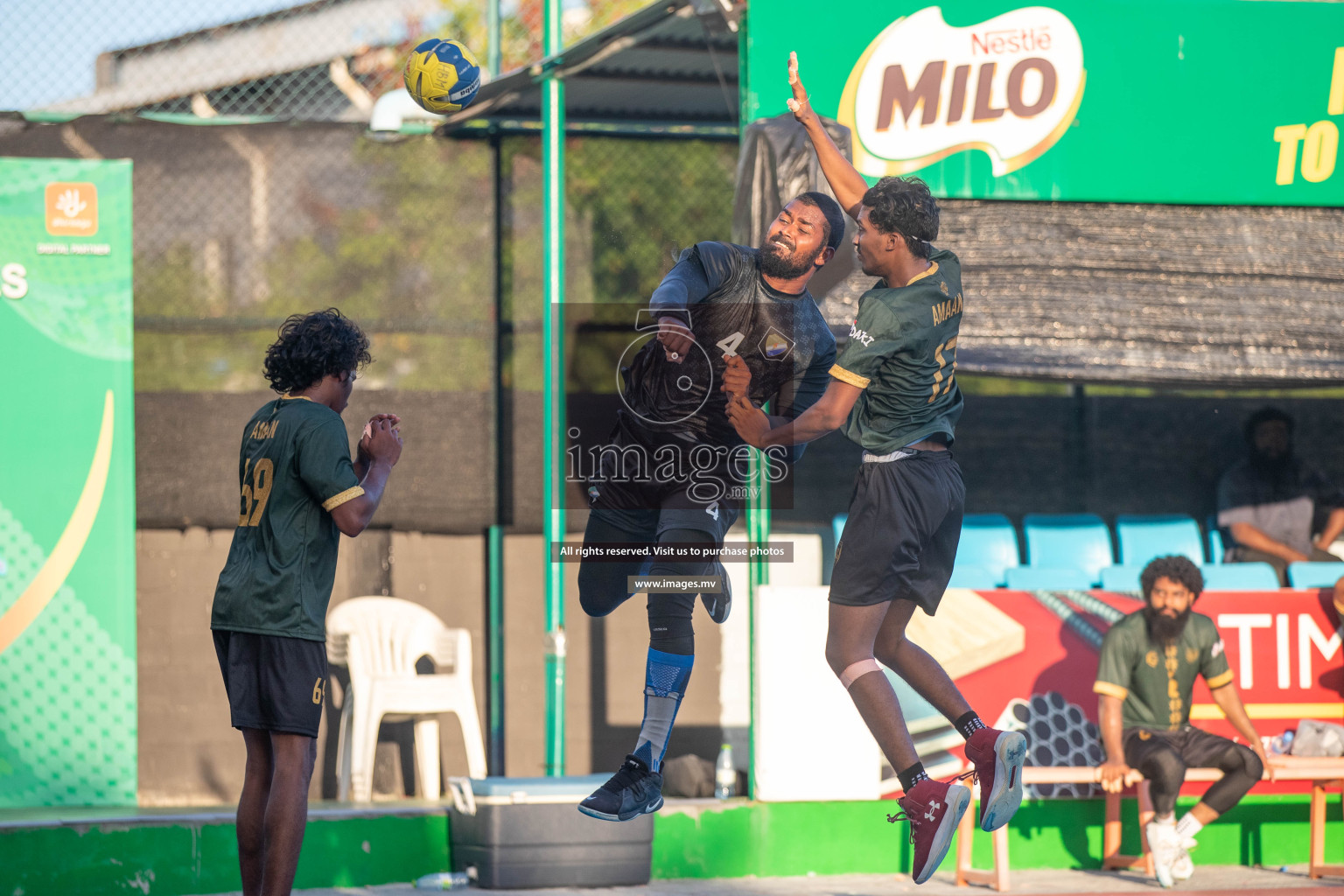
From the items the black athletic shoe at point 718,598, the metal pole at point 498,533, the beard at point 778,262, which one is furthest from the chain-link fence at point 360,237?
the beard at point 778,262

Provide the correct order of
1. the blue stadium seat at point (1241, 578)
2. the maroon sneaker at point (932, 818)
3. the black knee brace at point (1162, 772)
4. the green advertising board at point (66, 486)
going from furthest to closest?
the blue stadium seat at point (1241, 578), the green advertising board at point (66, 486), the black knee brace at point (1162, 772), the maroon sneaker at point (932, 818)

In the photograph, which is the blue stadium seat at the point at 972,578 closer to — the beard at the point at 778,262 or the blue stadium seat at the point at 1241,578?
the blue stadium seat at the point at 1241,578

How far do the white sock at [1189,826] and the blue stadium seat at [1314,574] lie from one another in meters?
1.54

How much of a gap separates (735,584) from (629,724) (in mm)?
1192

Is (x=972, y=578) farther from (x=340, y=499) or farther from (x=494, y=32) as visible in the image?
(x=340, y=499)

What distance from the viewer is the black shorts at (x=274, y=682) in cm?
493

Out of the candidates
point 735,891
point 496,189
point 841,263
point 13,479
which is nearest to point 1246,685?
point 735,891

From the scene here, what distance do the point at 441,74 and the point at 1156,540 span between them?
5.48 meters

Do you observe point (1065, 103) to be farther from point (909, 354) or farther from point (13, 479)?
point (13, 479)

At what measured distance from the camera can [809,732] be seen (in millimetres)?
7508

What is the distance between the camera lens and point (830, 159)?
495cm

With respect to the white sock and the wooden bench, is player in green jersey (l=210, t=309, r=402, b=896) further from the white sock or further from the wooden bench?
the white sock

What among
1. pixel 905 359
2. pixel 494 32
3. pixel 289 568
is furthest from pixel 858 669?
pixel 494 32

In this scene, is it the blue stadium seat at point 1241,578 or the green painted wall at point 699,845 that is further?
the blue stadium seat at point 1241,578
